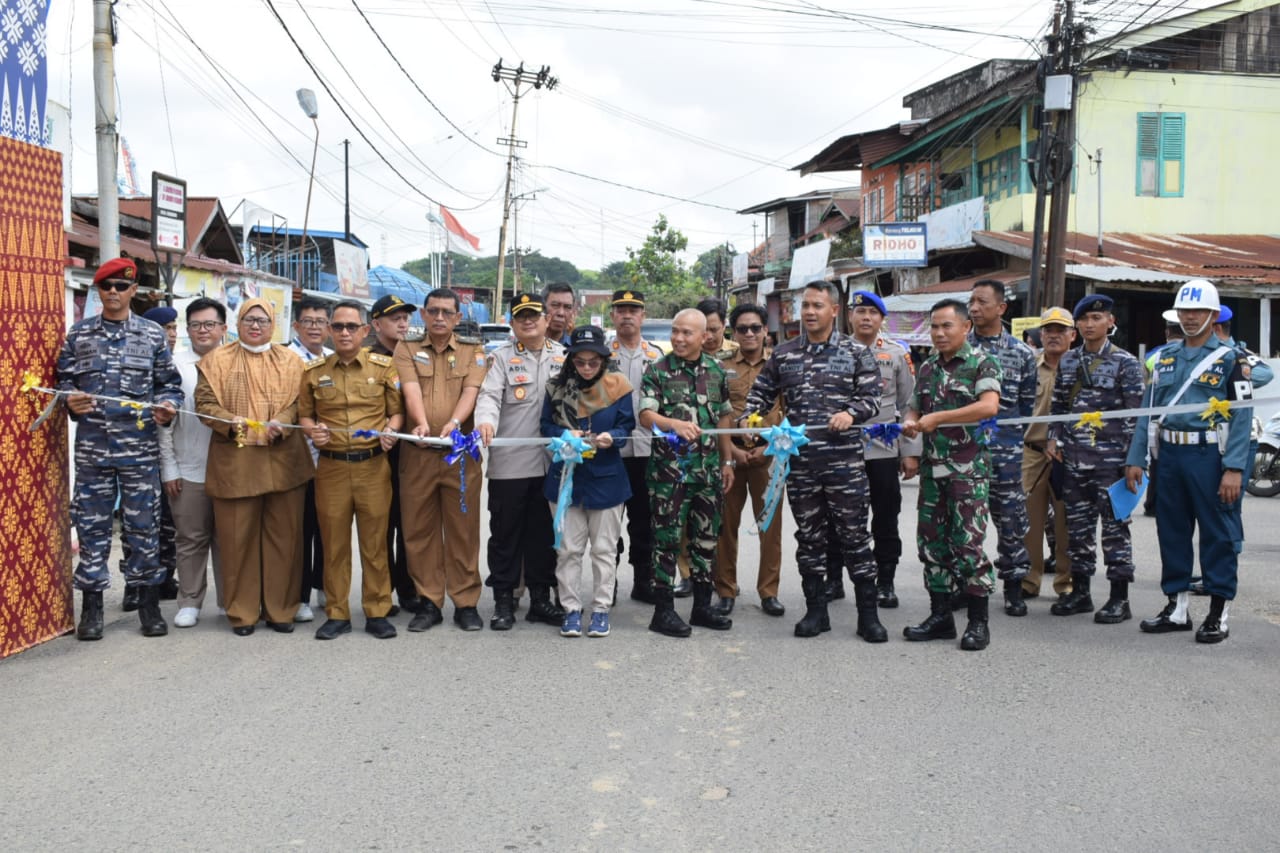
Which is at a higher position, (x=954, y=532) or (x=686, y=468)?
(x=686, y=468)

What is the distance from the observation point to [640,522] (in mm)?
7184

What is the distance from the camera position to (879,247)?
79.7 feet

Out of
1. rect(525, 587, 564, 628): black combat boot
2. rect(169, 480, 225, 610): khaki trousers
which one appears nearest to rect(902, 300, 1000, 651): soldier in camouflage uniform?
rect(525, 587, 564, 628): black combat boot

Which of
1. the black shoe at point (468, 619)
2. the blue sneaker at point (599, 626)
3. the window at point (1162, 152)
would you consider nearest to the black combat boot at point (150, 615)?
the black shoe at point (468, 619)

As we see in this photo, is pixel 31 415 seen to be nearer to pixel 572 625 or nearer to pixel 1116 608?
pixel 572 625

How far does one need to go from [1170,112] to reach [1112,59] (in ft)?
6.07

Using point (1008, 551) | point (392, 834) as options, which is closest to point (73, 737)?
point (392, 834)

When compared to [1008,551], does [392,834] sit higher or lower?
lower

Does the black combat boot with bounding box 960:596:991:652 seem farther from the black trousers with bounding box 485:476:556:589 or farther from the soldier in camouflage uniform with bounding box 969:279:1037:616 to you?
the black trousers with bounding box 485:476:556:589

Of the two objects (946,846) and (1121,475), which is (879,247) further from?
(946,846)

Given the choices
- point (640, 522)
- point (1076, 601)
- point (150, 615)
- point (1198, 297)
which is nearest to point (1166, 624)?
point (1076, 601)

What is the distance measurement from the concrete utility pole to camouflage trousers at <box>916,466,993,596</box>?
798 cm

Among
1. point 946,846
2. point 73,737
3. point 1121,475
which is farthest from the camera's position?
point 1121,475

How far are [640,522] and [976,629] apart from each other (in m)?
2.22
